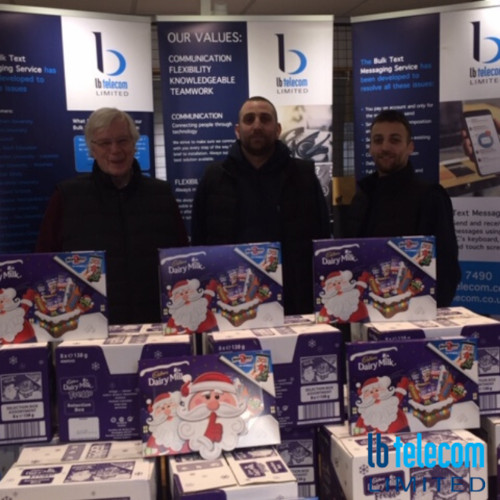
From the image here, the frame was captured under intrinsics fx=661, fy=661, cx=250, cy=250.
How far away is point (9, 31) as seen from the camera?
359 cm

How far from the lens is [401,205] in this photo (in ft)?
8.75

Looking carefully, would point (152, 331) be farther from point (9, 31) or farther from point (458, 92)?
point (458, 92)

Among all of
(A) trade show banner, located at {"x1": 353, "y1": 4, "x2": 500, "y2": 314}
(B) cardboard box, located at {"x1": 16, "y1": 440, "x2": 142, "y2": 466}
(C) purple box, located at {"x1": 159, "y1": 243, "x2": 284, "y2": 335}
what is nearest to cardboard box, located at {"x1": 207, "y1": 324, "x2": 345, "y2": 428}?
(C) purple box, located at {"x1": 159, "y1": 243, "x2": 284, "y2": 335}

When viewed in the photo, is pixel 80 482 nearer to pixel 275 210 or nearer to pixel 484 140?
pixel 275 210

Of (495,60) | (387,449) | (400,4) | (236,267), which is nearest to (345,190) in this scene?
(495,60)

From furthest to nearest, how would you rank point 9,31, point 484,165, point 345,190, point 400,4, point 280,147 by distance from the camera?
point 400,4
point 345,190
point 484,165
point 9,31
point 280,147

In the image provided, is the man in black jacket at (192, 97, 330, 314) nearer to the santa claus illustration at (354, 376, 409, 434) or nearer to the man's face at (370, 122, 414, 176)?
the man's face at (370, 122, 414, 176)

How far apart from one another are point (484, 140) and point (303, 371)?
2562 millimetres

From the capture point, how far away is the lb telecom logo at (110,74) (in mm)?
3816

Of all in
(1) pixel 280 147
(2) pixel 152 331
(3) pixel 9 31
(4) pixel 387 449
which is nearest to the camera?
(4) pixel 387 449

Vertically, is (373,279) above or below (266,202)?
below

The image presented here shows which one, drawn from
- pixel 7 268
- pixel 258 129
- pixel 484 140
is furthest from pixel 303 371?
pixel 484 140

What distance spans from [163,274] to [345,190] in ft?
8.84

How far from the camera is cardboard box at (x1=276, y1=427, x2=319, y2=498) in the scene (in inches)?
71.8
